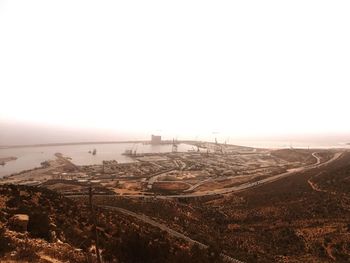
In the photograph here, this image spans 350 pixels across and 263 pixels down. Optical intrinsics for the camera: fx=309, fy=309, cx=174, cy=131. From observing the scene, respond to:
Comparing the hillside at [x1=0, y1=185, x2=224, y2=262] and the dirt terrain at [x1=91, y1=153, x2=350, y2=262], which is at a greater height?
the hillside at [x1=0, y1=185, x2=224, y2=262]

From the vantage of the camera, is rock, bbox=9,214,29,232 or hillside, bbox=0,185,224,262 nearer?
hillside, bbox=0,185,224,262

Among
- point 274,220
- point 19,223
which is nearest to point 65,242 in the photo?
point 19,223

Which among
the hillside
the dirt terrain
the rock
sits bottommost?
the dirt terrain

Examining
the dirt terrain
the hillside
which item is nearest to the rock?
the hillside

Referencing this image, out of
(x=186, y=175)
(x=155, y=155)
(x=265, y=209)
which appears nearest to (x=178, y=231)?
(x=265, y=209)

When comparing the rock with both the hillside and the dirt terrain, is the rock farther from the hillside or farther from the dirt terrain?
the dirt terrain

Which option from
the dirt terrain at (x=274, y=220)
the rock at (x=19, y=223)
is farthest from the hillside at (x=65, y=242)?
the dirt terrain at (x=274, y=220)

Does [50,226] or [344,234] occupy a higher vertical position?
[50,226]

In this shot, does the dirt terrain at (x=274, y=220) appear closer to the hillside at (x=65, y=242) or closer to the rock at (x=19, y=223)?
the hillside at (x=65, y=242)

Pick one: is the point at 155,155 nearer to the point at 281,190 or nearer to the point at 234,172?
the point at 234,172
